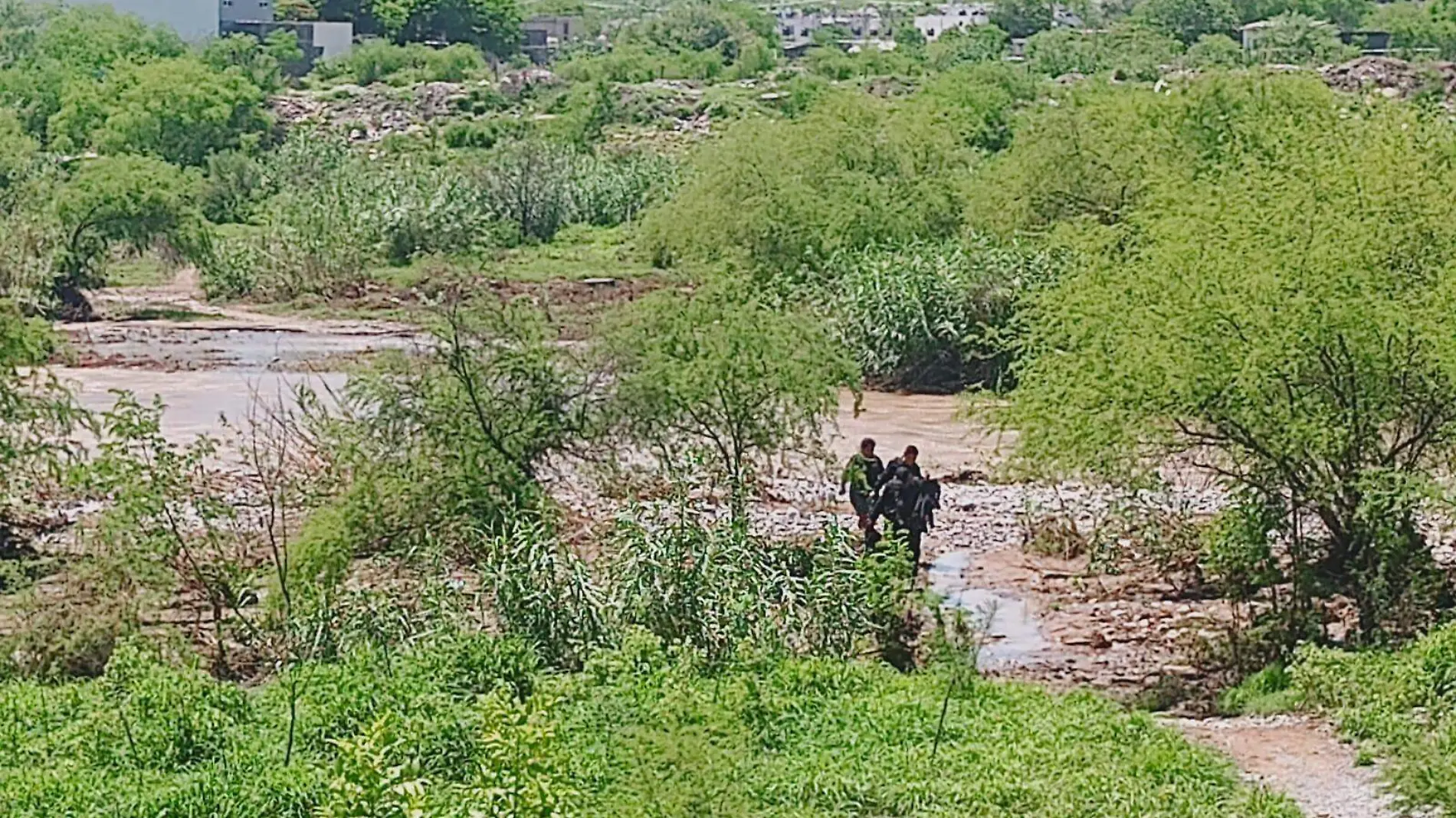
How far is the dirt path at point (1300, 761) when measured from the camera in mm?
11852

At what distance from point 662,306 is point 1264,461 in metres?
5.45

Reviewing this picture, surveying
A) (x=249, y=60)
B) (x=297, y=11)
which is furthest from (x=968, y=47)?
(x=297, y=11)

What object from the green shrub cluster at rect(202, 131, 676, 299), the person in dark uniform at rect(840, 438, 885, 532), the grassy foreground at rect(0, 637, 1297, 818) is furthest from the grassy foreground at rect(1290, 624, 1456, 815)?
the green shrub cluster at rect(202, 131, 676, 299)

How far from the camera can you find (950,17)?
178 meters

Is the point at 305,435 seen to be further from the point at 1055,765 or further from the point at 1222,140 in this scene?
the point at 1222,140

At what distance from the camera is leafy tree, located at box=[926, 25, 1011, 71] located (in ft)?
344

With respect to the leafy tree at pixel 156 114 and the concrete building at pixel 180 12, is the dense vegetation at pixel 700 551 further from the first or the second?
the concrete building at pixel 180 12

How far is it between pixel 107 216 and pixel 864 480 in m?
30.1

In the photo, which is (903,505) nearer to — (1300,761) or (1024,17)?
(1300,761)

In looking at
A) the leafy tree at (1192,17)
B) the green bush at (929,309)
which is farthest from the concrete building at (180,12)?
the green bush at (929,309)

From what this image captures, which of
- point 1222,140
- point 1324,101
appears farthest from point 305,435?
point 1324,101

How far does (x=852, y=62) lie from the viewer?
335 feet

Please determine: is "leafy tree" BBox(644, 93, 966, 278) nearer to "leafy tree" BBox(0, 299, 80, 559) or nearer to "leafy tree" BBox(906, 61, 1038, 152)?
"leafy tree" BBox(906, 61, 1038, 152)

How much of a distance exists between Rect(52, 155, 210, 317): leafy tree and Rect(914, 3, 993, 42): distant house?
118 meters
